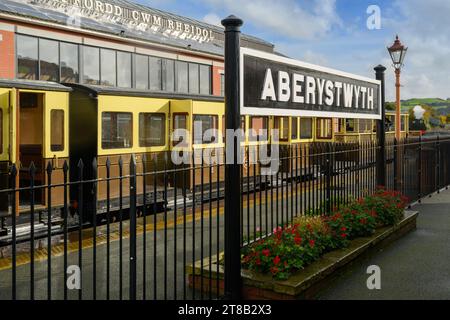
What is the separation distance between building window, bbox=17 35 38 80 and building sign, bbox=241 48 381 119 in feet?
54.6

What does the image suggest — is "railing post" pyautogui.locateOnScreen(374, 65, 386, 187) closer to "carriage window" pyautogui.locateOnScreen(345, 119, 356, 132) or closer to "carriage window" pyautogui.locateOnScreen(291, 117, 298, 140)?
"carriage window" pyautogui.locateOnScreen(291, 117, 298, 140)

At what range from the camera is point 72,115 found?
979 centimetres

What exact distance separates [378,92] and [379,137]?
836 millimetres

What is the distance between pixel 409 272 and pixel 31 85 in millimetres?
7255

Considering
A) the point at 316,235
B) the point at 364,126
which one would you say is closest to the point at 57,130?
the point at 316,235

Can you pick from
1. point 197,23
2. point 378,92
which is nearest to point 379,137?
point 378,92

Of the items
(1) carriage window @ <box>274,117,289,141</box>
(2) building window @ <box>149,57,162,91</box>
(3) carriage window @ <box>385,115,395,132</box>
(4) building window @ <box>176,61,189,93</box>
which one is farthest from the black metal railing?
(3) carriage window @ <box>385,115,395,132</box>

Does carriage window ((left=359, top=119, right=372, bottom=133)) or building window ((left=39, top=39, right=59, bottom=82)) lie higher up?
building window ((left=39, top=39, right=59, bottom=82))

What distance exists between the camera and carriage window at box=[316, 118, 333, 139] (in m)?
19.3

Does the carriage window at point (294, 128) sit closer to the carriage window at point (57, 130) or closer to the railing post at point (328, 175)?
the carriage window at point (57, 130)

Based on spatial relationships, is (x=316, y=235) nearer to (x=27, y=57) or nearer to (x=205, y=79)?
(x=27, y=57)

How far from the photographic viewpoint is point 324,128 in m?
19.7

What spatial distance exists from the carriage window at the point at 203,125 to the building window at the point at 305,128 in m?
6.13

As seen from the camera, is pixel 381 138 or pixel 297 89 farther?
pixel 381 138
